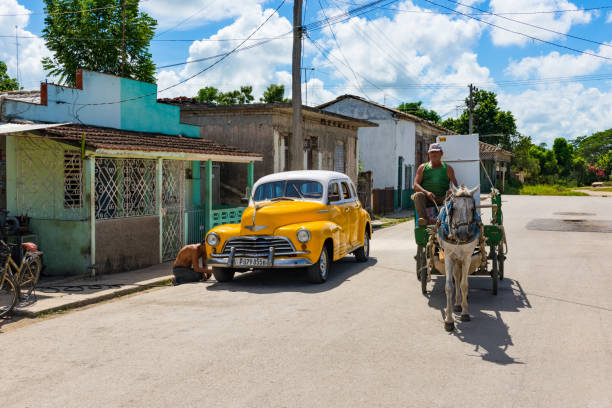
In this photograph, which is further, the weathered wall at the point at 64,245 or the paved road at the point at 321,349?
the weathered wall at the point at 64,245

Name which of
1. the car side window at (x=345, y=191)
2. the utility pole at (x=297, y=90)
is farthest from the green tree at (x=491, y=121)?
the car side window at (x=345, y=191)

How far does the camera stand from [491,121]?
58969 mm

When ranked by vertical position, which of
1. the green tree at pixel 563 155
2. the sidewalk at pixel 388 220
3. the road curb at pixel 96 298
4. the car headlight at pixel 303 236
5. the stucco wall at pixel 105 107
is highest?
the green tree at pixel 563 155

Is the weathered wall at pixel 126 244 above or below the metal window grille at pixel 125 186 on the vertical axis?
below

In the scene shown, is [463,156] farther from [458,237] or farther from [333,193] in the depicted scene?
[458,237]

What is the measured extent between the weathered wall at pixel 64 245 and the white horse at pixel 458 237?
6.60 metres

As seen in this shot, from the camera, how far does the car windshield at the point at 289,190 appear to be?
1115cm

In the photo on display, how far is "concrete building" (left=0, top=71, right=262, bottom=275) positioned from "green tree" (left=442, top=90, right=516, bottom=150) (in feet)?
160

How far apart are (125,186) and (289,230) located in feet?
15.8

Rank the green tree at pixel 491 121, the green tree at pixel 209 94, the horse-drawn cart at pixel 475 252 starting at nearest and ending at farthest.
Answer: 1. the horse-drawn cart at pixel 475 252
2. the green tree at pixel 209 94
3. the green tree at pixel 491 121

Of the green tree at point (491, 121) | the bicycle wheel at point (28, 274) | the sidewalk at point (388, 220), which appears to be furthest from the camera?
the green tree at point (491, 121)

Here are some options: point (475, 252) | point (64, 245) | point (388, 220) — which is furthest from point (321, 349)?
point (388, 220)

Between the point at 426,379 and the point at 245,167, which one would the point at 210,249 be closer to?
the point at 426,379

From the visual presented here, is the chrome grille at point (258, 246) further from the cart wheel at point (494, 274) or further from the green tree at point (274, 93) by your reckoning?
the green tree at point (274, 93)
